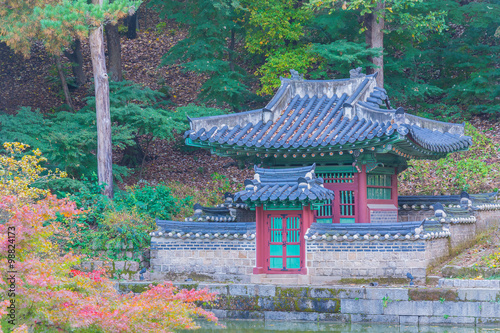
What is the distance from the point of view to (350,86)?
16.6m

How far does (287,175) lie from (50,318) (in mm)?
8370

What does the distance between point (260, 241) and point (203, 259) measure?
5.40 feet

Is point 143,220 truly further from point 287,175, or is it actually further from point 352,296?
point 352,296

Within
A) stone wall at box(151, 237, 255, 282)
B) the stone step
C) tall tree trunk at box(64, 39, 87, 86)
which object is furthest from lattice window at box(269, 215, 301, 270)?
tall tree trunk at box(64, 39, 87, 86)

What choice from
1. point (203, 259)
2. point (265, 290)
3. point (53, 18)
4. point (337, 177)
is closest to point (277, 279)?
point (265, 290)

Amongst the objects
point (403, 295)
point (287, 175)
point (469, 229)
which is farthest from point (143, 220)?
point (469, 229)

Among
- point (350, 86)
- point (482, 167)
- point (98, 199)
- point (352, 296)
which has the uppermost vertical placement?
point (350, 86)

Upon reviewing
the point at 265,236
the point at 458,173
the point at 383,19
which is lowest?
the point at 265,236

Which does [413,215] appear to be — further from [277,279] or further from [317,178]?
[277,279]

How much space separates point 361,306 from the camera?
1275 centimetres

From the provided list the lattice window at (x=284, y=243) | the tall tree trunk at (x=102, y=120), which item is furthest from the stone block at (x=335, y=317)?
the tall tree trunk at (x=102, y=120)

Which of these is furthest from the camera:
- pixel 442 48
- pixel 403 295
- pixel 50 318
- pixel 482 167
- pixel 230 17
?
pixel 442 48

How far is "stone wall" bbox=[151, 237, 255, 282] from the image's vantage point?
14758 millimetres

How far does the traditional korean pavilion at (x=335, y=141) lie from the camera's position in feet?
47.6
